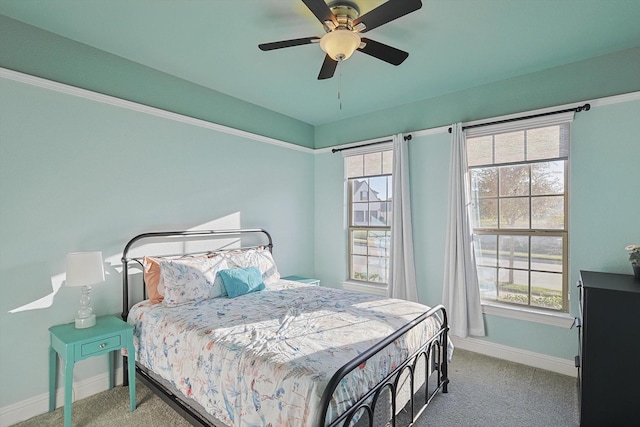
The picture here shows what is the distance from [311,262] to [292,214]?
824mm

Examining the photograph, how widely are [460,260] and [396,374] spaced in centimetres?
184

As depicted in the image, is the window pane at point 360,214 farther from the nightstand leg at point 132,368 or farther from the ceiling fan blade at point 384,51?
the nightstand leg at point 132,368

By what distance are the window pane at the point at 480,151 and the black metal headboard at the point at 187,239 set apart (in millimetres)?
2533

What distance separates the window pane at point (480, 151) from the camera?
3.35 meters

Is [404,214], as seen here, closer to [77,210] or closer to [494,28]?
[494,28]

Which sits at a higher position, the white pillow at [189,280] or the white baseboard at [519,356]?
the white pillow at [189,280]

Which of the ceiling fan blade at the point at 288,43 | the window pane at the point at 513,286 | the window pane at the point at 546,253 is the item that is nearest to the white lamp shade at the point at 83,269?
the ceiling fan blade at the point at 288,43

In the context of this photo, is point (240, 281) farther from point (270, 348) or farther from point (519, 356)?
point (519, 356)

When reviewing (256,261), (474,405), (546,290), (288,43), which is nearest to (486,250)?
(546,290)

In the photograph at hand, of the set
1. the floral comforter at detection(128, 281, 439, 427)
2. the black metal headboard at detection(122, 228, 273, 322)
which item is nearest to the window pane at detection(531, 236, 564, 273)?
the floral comforter at detection(128, 281, 439, 427)

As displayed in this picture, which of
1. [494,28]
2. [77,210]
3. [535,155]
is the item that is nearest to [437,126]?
[535,155]

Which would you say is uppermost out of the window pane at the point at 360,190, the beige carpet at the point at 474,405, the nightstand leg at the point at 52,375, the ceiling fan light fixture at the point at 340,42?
the ceiling fan light fixture at the point at 340,42

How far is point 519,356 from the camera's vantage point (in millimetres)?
3117

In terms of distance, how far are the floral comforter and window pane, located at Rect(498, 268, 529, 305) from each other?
1282 mm
